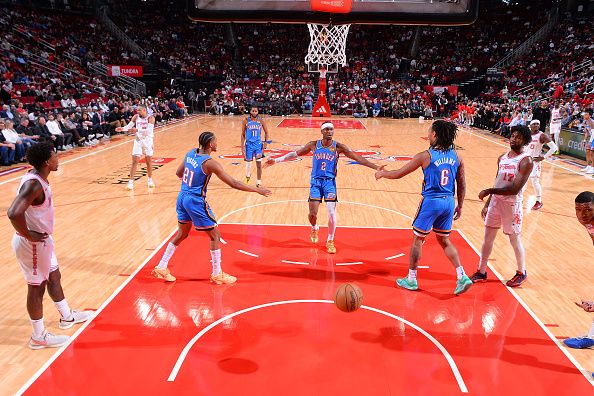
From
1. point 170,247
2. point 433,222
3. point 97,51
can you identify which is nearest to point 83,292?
point 170,247

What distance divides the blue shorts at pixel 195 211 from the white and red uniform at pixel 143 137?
5.37 m

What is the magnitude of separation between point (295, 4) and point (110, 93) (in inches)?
922

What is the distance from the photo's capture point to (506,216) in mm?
5766

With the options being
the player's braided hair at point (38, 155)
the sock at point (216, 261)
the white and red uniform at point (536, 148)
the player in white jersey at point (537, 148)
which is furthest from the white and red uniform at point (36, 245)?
the white and red uniform at point (536, 148)

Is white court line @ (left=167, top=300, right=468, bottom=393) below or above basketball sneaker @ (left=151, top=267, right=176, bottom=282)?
below

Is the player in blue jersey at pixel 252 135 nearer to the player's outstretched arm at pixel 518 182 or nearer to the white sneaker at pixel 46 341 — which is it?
the player's outstretched arm at pixel 518 182

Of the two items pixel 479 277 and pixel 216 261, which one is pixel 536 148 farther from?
pixel 216 261

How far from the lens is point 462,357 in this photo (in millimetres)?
4422

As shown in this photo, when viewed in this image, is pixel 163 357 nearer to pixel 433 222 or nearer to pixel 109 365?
pixel 109 365

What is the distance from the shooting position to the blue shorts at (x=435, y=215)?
550cm

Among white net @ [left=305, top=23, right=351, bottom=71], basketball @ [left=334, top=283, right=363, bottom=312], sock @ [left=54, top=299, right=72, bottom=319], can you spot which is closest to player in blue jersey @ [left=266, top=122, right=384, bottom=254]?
basketball @ [left=334, top=283, right=363, bottom=312]

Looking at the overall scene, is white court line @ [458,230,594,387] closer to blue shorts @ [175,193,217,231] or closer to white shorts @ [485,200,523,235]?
white shorts @ [485,200,523,235]

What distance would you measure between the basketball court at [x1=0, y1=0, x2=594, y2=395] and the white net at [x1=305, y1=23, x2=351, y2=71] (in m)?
11.6

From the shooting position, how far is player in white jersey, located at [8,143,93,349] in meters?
4.11
